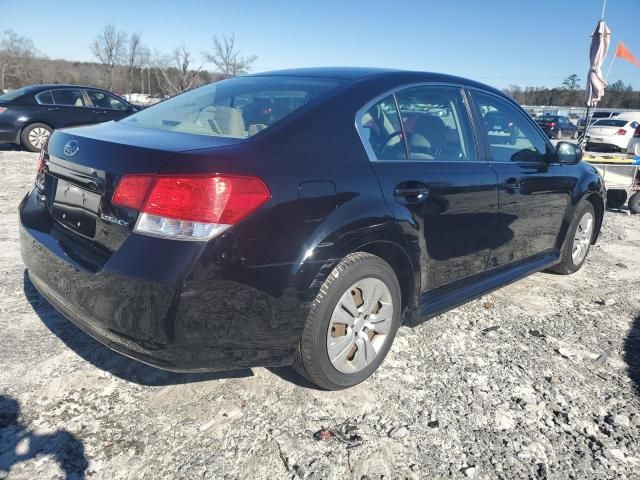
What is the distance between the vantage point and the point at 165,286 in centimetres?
186

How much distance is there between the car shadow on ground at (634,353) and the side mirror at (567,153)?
1332 millimetres

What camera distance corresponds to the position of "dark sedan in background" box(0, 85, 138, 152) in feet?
34.4

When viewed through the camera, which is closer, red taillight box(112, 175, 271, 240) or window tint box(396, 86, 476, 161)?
red taillight box(112, 175, 271, 240)

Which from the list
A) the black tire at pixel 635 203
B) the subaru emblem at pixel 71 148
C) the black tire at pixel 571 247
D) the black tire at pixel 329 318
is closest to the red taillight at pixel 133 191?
the subaru emblem at pixel 71 148

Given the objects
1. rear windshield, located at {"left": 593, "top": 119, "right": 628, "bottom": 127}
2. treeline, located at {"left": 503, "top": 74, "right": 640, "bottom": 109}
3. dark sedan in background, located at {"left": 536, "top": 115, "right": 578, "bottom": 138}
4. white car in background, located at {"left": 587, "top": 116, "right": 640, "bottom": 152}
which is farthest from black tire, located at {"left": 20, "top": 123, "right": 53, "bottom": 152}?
treeline, located at {"left": 503, "top": 74, "right": 640, "bottom": 109}

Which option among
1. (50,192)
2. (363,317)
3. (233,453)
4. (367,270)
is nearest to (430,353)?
(363,317)

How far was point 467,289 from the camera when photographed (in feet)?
10.4

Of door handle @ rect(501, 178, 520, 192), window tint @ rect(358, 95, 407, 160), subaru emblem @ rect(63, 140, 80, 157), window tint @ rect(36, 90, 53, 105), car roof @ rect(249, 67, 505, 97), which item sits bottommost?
door handle @ rect(501, 178, 520, 192)

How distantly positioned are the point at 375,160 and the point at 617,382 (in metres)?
1.92

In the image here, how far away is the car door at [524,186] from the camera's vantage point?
331 centimetres

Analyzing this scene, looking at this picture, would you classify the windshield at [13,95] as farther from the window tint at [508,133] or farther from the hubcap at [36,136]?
the window tint at [508,133]

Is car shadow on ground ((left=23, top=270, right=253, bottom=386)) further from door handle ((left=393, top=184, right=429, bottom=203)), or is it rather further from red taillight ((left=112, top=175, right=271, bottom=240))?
door handle ((left=393, top=184, right=429, bottom=203))

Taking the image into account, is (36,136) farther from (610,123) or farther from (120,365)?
(610,123)

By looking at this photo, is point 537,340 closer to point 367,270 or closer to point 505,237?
point 505,237
